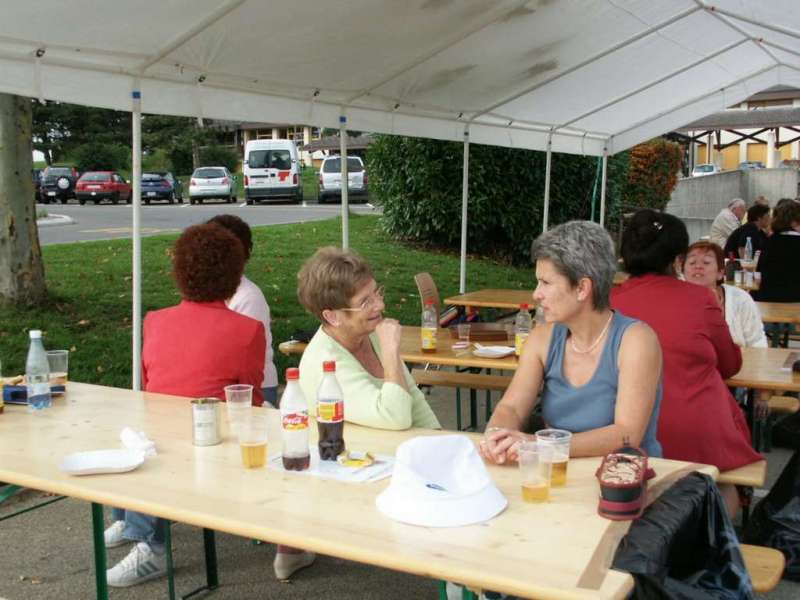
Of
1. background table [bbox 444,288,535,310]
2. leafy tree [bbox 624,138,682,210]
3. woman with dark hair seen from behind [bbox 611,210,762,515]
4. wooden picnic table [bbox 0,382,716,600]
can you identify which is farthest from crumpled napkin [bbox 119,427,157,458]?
leafy tree [bbox 624,138,682,210]

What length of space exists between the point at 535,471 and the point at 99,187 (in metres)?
28.8

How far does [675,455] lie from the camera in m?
3.17

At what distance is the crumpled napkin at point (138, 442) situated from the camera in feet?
8.48

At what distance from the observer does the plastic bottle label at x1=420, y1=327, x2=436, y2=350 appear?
14.9 feet

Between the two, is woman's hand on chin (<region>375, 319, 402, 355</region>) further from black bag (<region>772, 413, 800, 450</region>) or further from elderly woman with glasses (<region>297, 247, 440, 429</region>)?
black bag (<region>772, 413, 800, 450</region>)

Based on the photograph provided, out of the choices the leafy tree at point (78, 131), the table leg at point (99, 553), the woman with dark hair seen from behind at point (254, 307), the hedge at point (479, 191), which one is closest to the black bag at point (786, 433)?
the woman with dark hair seen from behind at point (254, 307)

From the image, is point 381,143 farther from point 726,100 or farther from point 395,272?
point 726,100

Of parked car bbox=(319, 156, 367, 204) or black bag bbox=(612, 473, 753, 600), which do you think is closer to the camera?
black bag bbox=(612, 473, 753, 600)

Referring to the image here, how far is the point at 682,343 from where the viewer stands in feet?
10.4

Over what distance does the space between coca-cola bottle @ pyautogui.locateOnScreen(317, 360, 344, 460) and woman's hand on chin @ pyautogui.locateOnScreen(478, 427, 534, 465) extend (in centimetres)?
42

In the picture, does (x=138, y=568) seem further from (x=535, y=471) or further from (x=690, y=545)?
(x=690, y=545)

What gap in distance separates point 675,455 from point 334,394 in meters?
1.42

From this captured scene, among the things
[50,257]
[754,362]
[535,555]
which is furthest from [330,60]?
[50,257]

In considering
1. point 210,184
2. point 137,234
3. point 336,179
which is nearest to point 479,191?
point 137,234
